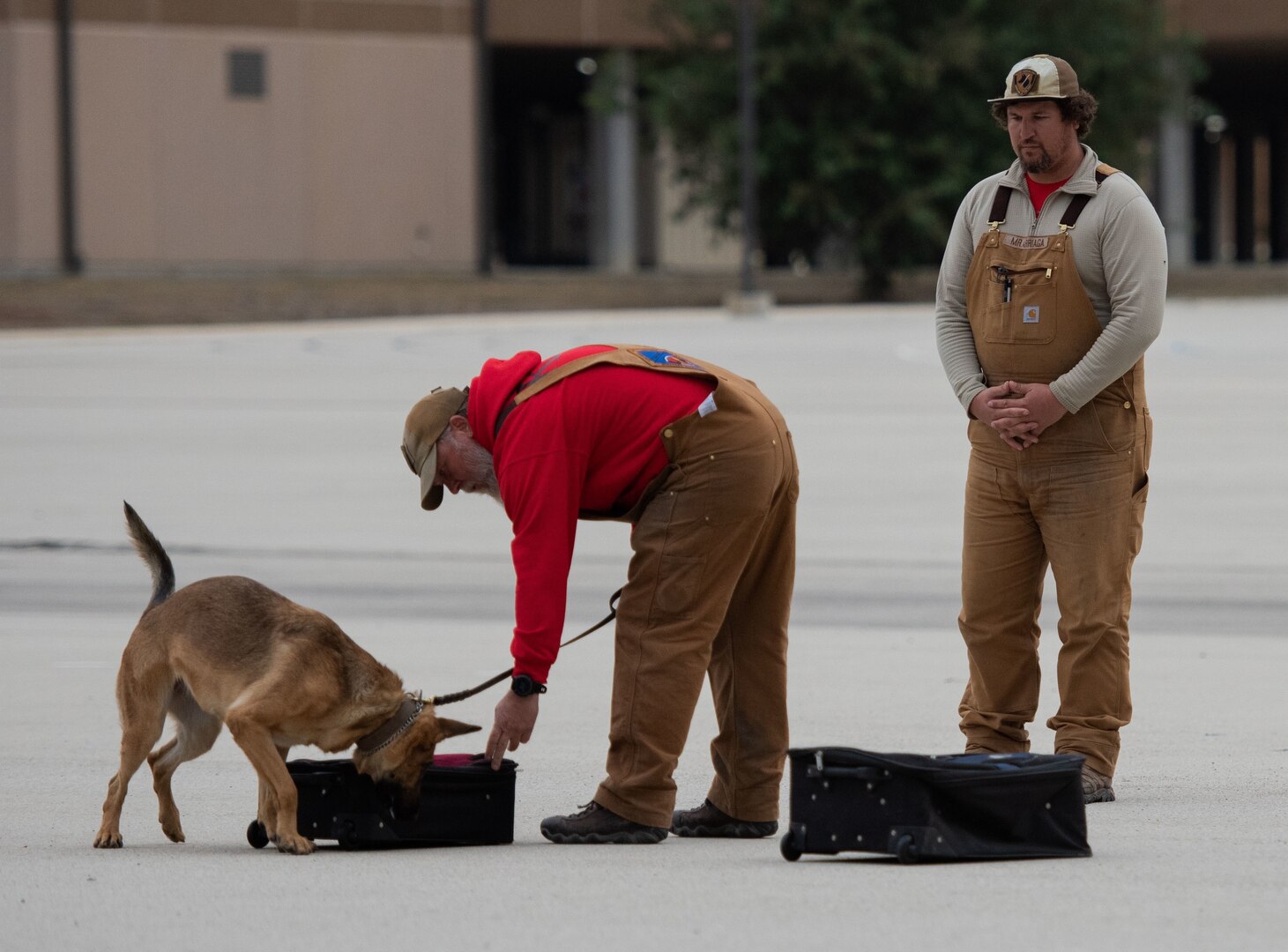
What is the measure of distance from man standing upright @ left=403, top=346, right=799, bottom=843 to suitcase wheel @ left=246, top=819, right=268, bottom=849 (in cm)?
68

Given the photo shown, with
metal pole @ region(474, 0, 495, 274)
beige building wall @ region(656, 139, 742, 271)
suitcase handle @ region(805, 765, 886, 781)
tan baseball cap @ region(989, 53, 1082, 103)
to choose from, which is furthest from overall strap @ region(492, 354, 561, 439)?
beige building wall @ region(656, 139, 742, 271)

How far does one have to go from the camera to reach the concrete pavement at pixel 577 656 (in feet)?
15.5

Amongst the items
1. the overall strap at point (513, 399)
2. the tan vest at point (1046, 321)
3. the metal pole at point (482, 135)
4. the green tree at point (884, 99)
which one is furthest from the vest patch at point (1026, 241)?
the metal pole at point (482, 135)

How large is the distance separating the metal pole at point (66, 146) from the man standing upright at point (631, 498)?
36.6 metres

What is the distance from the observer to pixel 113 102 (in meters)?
40.6

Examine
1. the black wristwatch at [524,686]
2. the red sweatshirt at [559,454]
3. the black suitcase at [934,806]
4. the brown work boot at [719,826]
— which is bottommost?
the brown work boot at [719,826]

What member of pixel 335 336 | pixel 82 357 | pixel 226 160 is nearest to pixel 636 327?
pixel 335 336

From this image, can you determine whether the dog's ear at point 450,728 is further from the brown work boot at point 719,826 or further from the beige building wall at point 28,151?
the beige building wall at point 28,151

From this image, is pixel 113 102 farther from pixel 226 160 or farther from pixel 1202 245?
pixel 1202 245

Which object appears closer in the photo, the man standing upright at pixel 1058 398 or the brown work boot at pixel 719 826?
the brown work boot at pixel 719 826

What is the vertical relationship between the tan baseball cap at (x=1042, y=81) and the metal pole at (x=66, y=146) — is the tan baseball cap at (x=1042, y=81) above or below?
below

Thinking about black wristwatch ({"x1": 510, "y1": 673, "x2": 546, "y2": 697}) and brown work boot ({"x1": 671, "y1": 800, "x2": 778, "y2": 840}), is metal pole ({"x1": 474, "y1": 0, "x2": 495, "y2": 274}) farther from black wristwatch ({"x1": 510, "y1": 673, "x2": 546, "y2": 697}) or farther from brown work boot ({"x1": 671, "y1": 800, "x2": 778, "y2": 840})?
black wristwatch ({"x1": 510, "y1": 673, "x2": 546, "y2": 697})

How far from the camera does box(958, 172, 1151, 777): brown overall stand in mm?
6074

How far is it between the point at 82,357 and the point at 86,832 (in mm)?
19880
